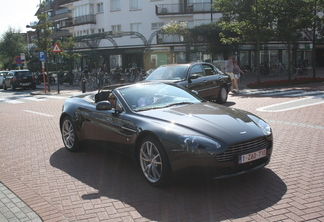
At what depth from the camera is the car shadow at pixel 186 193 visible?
3.81 metres

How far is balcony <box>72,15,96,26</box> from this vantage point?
153 ft

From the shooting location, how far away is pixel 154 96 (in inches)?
222

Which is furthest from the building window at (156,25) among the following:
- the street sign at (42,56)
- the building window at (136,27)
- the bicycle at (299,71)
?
the street sign at (42,56)

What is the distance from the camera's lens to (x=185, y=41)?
3225 centimetres

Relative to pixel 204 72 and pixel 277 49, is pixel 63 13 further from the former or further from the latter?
pixel 204 72

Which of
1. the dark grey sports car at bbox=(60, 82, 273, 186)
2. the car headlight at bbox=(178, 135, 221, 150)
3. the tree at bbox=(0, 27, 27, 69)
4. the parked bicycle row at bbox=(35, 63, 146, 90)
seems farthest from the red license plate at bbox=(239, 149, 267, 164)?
the tree at bbox=(0, 27, 27, 69)

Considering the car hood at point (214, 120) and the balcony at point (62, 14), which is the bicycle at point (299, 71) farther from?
the balcony at point (62, 14)

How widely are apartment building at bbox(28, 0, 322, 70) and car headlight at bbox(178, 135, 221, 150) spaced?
28.8 metres

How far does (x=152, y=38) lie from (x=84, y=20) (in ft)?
55.0

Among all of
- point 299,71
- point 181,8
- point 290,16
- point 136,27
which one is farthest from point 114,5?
point 290,16

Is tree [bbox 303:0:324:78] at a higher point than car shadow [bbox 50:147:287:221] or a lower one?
higher

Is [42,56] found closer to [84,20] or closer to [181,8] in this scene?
[181,8]

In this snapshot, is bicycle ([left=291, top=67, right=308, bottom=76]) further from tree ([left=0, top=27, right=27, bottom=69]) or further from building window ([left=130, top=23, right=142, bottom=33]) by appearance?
tree ([left=0, top=27, right=27, bottom=69])

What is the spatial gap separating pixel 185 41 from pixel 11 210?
29420 millimetres
